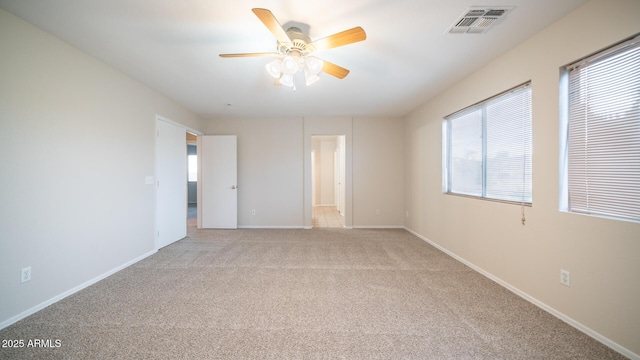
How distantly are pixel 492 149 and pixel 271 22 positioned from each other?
2.80m

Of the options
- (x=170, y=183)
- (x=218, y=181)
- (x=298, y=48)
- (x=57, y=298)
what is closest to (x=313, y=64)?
(x=298, y=48)

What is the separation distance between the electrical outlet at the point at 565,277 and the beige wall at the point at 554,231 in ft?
0.11

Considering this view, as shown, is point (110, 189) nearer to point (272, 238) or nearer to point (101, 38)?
point (101, 38)

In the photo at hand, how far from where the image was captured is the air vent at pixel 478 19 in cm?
179

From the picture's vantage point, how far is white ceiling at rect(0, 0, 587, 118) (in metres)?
1.76

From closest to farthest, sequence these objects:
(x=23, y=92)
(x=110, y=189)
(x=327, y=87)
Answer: (x=23, y=92) < (x=110, y=189) < (x=327, y=87)

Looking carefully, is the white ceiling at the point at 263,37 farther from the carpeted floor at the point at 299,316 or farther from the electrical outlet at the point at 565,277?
the carpeted floor at the point at 299,316

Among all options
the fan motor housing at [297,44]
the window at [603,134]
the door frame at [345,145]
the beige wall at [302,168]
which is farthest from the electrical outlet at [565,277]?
the door frame at [345,145]

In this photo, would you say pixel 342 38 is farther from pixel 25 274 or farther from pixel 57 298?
pixel 57 298

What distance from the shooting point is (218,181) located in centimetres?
504

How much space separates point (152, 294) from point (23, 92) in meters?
2.08

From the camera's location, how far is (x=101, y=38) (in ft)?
7.14

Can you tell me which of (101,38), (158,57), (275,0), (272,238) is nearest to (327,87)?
(275,0)

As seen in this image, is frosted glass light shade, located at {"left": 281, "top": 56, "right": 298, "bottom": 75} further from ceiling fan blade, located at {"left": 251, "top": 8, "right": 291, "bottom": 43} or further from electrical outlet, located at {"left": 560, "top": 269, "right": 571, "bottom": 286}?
electrical outlet, located at {"left": 560, "top": 269, "right": 571, "bottom": 286}
